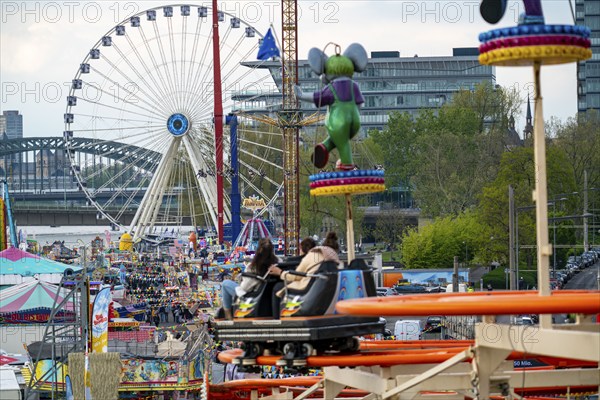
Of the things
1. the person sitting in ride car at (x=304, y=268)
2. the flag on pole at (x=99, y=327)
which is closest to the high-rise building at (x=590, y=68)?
the flag on pole at (x=99, y=327)

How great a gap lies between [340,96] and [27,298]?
32648 millimetres

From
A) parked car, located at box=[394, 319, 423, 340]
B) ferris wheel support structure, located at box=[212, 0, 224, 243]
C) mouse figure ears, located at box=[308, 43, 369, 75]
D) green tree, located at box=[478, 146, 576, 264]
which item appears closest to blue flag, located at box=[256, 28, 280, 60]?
ferris wheel support structure, located at box=[212, 0, 224, 243]

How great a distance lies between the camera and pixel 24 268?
197 ft

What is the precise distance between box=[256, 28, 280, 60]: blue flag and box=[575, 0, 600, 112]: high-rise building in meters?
84.2

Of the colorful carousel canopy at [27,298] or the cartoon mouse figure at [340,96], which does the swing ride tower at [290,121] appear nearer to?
the colorful carousel canopy at [27,298]

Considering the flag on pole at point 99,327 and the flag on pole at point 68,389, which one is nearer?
the flag on pole at point 68,389

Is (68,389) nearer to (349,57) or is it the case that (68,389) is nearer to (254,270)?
(254,270)

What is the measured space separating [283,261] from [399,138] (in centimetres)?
11904

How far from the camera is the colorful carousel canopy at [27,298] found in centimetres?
4825

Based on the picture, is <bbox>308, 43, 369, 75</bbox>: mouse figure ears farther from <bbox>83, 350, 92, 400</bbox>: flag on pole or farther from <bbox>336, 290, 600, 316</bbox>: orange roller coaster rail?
<bbox>83, 350, 92, 400</bbox>: flag on pole

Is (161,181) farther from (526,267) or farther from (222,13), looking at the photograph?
(526,267)

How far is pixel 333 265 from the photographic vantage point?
1680cm

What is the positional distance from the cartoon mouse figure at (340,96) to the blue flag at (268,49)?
62716 millimetres

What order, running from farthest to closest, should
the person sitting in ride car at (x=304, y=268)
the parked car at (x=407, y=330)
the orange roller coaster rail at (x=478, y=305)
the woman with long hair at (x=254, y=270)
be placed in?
the parked car at (x=407, y=330)
the woman with long hair at (x=254, y=270)
the person sitting in ride car at (x=304, y=268)
the orange roller coaster rail at (x=478, y=305)
